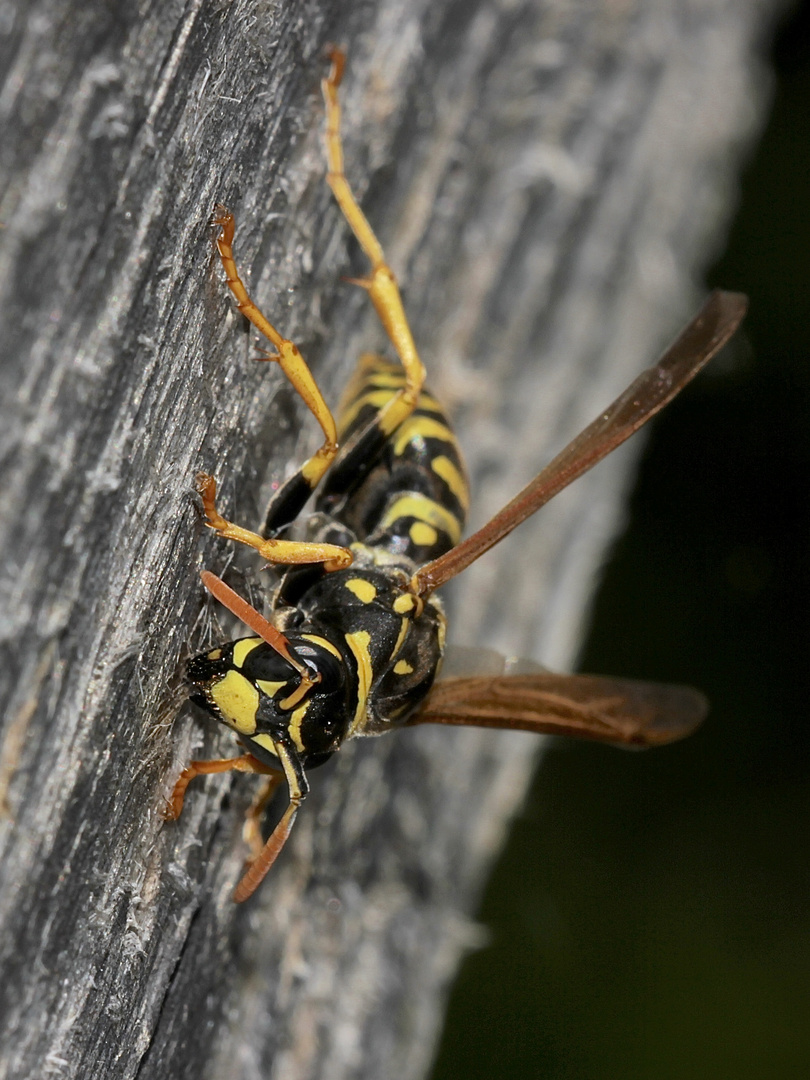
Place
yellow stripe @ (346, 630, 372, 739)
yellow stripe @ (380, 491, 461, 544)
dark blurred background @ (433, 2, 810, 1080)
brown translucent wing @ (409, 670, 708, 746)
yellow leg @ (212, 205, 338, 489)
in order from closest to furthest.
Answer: yellow leg @ (212, 205, 338, 489) < yellow stripe @ (346, 630, 372, 739) < brown translucent wing @ (409, 670, 708, 746) < yellow stripe @ (380, 491, 461, 544) < dark blurred background @ (433, 2, 810, 1080)

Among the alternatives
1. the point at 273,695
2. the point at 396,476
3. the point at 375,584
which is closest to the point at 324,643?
the point at 273,695

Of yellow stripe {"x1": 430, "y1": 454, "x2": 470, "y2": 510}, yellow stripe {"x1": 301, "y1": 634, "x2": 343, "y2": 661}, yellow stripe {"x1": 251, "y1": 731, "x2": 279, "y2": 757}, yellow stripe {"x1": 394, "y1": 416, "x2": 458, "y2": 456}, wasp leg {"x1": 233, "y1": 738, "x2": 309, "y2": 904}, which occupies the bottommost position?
wasp leg {"x1": 233, "y1": 738, "x2": 309, "y2": 904}

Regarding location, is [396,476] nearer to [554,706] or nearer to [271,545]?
[554,706]

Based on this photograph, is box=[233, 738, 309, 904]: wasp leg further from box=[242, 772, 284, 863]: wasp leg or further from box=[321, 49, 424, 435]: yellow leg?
box=[321, 49, 424, 435]: yellow leg

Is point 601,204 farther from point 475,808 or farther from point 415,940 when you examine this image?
point 415,940

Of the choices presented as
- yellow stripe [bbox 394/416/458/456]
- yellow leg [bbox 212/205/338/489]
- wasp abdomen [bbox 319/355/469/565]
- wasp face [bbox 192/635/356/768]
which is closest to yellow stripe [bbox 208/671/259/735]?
wasp face [bbox 192/635/356/768]

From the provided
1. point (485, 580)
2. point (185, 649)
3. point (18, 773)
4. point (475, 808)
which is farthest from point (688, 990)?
point (18, 773)

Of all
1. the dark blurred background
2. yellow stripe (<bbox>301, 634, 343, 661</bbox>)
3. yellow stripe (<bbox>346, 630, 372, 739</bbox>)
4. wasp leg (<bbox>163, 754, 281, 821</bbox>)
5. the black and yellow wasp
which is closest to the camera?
wasp leg (<bbox>163, 754, 281, 821</bbox>)

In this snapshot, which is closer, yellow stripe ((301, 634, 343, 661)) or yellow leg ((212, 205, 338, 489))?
yellow leg ((212, 205, 338, 489))
